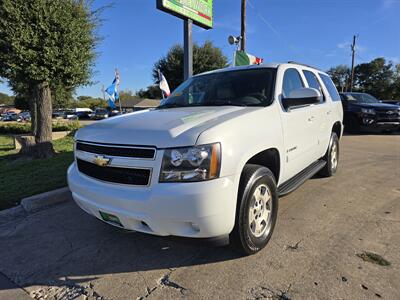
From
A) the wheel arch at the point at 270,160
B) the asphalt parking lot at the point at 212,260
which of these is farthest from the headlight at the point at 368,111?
the wheel arch at the point at 270,160

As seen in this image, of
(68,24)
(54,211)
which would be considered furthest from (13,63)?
(54,211)

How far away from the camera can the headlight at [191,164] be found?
98.4 inches

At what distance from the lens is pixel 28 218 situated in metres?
4.34

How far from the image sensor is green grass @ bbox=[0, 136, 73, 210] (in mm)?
5172

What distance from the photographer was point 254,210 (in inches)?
119

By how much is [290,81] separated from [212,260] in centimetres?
245

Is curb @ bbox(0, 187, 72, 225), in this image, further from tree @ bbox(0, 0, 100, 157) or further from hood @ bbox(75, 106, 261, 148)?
tree @ bbox(0, 0, 100, 157)

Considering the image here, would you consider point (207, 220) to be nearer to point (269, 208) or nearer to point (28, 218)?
point (269, 208)

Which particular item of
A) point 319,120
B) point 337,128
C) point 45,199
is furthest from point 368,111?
point 45,199

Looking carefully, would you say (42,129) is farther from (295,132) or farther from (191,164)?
(191,164)

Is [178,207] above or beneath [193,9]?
beneath

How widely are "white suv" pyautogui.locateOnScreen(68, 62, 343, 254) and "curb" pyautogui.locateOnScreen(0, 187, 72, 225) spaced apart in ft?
5.37

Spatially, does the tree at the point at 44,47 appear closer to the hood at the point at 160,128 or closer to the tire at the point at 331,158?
the hood at the point at 160,128

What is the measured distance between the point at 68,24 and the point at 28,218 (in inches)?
230
